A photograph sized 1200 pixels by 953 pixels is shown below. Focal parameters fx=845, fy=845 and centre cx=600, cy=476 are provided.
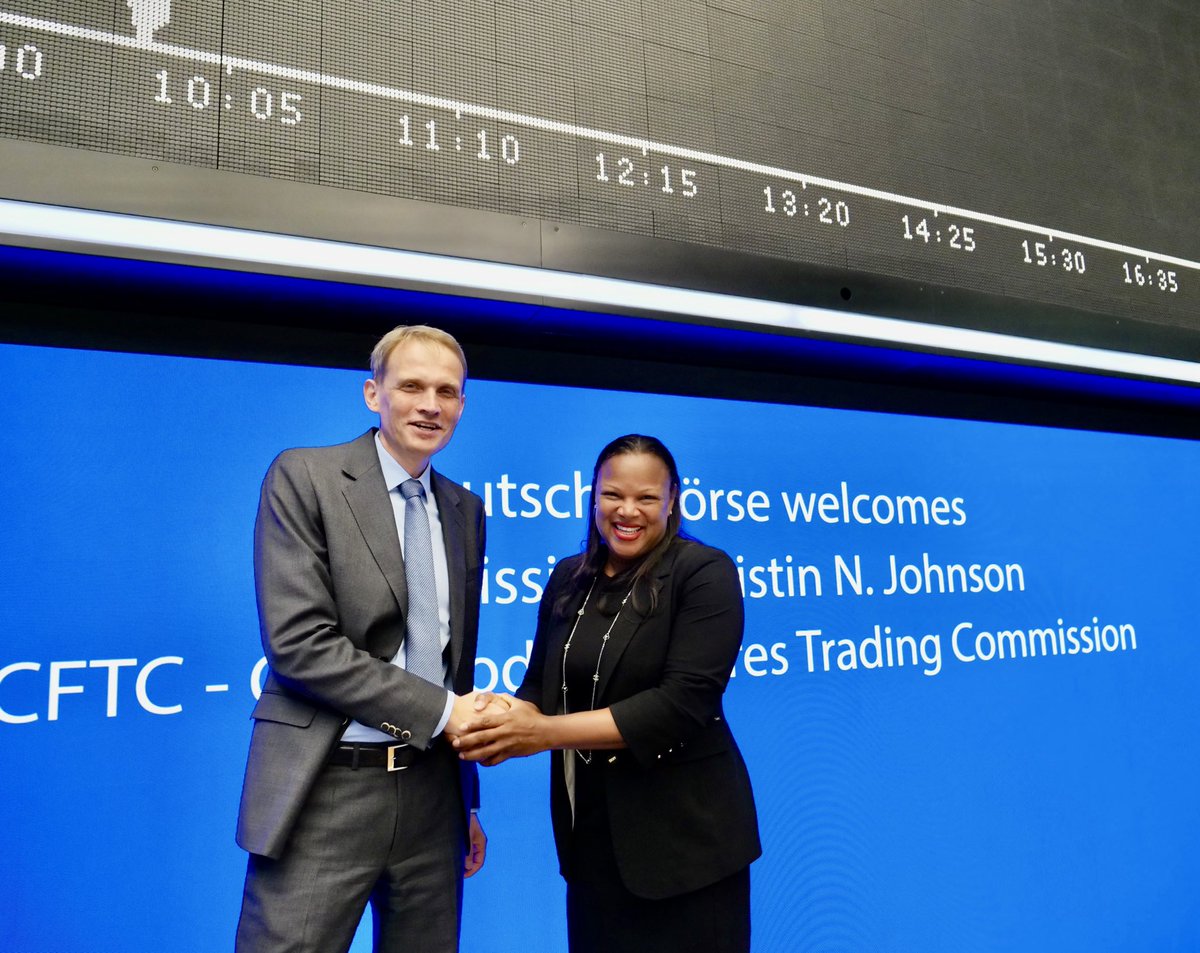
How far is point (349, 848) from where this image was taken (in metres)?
1.25

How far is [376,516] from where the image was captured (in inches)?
53.8

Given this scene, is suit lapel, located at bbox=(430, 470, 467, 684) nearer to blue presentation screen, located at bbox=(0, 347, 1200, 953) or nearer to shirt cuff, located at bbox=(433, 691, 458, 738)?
shirt cuff, located at bbox=(433, 691, 458, 738)

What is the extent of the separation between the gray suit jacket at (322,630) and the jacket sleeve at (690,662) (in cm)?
31

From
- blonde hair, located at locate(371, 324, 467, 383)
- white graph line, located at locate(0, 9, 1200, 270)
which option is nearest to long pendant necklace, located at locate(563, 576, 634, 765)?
blonde hair, located at locate(371, 324, 467, 383)

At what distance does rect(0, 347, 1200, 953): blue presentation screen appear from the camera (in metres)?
1.85

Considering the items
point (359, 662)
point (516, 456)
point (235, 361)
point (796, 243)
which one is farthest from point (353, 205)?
point (796, 243)

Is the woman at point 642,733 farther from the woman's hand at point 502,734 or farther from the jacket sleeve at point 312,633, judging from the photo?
the jacket sleeve at point 312,633

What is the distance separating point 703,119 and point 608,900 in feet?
6.33

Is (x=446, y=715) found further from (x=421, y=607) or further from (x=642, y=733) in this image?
(x=642, y=733)

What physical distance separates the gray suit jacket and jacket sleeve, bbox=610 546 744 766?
309mm

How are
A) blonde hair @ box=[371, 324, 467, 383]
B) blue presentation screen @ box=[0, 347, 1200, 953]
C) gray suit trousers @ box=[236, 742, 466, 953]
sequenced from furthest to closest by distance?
blue presentation screen @ box=[0, 347, 1200, 953] → blonde hair @ box=[371, 324, 467, 383] → gray suit trousers @ box=[236, 742, 466, 953]

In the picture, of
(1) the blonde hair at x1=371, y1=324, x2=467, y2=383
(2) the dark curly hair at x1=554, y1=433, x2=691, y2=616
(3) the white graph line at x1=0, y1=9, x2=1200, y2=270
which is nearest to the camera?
(1) the blonde hair at x1=371, y1=324, x2=467, y2=383

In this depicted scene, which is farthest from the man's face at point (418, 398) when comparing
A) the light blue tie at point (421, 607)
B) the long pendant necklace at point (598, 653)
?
the long pendant necklace at point (598, 653)

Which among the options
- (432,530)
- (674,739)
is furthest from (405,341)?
(674,739)
